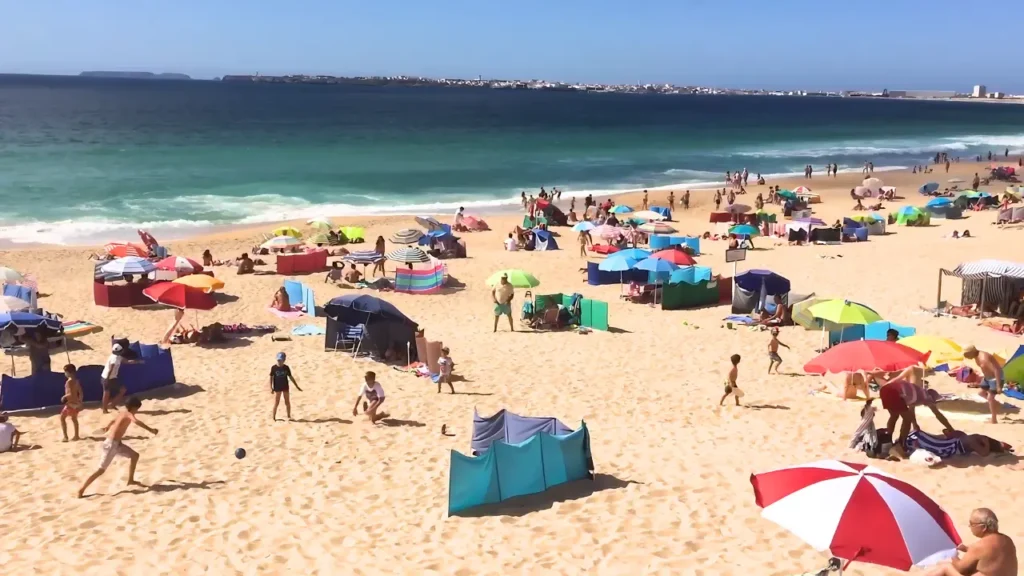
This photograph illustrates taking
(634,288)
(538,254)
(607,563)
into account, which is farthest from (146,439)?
(538,254)

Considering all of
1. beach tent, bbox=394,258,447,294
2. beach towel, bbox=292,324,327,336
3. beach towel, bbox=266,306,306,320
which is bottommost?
beach towel, bbox=292,324,327,336

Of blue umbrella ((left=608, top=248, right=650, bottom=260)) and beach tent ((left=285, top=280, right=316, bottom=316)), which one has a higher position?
blue umbrella ((left=608, top=248, right=650, bottom=260))

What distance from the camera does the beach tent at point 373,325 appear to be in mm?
14000

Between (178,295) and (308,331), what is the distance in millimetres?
2505

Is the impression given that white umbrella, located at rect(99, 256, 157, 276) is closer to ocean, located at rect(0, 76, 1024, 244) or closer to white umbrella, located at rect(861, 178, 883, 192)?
ocean, located at rect(0, 76, 1024, 244)

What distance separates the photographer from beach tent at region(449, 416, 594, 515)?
26.3ft

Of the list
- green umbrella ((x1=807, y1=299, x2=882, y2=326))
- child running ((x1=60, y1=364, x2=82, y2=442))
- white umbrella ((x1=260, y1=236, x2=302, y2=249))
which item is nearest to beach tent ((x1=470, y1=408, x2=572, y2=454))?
child running ((x1=60, y1=364, x2=82, y2=442))

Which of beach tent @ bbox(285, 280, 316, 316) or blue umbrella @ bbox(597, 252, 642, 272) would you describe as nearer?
beach tent @ bbox(285, 280, 316, 316)

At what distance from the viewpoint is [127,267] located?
17562 millimetres

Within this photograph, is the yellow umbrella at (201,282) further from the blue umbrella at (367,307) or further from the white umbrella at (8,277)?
the white umbrella at (8,277)

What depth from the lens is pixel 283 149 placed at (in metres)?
62.3

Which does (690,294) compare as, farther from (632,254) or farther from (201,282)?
(201,282)

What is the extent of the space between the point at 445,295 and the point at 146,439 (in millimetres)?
10063

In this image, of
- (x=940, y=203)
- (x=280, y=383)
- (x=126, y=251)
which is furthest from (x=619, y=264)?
(x=940, y=203)
